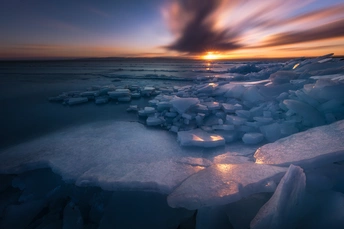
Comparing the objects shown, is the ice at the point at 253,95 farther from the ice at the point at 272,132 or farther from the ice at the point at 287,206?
the ice at the point at 287,206

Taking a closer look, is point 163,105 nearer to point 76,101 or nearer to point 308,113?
point 308,113

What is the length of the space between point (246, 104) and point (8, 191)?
447cm

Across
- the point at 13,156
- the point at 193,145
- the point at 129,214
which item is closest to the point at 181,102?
the point at 193,145

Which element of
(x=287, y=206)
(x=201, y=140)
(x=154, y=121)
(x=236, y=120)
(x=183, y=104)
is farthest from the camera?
(x=183, y=104)

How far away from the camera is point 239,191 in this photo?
1.48 metres

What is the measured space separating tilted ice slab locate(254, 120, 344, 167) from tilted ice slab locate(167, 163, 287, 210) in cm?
18

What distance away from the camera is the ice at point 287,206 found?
1.18 meters

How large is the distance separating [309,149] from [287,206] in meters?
0.81

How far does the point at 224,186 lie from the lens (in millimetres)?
1565

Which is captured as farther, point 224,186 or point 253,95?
point 253,95

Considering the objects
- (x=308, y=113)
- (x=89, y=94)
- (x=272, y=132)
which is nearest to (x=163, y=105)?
(x=272, y=132)

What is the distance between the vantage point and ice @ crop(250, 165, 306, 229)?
3.86ft

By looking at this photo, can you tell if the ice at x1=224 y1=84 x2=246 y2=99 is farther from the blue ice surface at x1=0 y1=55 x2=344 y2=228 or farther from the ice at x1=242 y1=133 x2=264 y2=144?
the ice at x1=242 y1=133 x2=264 y2=144

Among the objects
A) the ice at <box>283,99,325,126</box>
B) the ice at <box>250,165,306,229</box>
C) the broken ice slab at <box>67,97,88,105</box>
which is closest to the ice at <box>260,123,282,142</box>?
the ice at <box>283,99,325,126</box>
